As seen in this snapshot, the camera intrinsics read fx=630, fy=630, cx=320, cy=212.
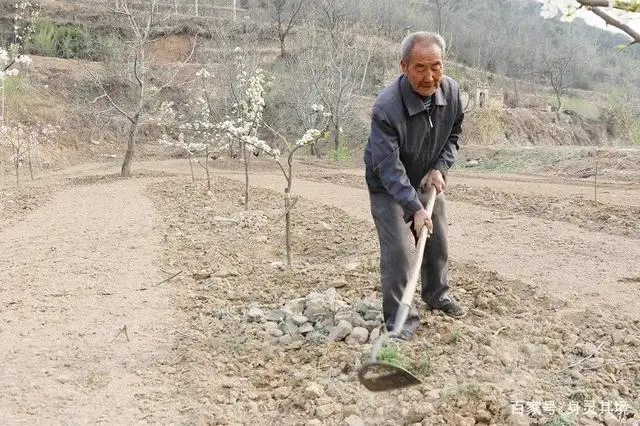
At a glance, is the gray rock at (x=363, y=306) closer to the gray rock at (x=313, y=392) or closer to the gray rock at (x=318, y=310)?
the gray rock at (x=318, y=310)

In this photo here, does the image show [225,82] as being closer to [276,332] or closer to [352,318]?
[276,332]

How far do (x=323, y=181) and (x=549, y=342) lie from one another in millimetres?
11867

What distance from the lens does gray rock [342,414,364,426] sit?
294 cm

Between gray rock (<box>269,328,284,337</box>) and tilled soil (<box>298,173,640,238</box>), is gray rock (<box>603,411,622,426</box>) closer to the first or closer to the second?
gray rock (<box>269,328,284,337</box>)

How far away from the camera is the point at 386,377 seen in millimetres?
2703

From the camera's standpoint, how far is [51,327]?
4.39 meters

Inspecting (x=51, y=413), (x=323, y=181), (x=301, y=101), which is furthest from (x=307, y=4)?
(x=51, y=413)

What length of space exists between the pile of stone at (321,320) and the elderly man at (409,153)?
0.24m

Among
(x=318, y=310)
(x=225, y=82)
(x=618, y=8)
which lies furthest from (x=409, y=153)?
(x=225, y=82)

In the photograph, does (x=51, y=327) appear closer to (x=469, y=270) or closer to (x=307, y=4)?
(x=469, y=270)

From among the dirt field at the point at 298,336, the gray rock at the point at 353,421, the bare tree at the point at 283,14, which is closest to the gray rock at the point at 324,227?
the dirt field at the point at 298,336

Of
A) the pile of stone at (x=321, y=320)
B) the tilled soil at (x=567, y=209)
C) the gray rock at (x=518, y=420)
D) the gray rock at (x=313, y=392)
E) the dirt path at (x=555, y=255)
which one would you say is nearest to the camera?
the gray rock at (x=518, y=420)

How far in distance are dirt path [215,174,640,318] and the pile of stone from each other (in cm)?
146

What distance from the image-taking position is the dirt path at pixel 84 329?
3.28m
